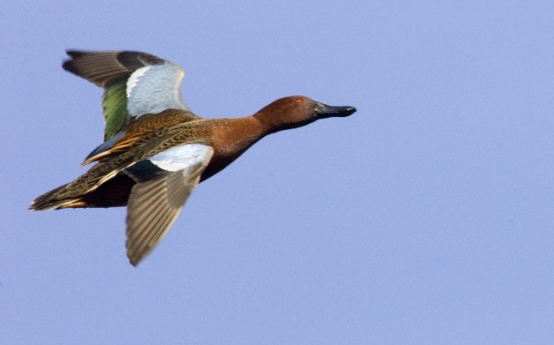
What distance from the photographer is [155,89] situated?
474 inches

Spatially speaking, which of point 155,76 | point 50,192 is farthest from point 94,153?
point 155,76

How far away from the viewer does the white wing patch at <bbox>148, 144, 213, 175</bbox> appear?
989 centimetres

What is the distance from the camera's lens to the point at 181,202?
9.52 metres

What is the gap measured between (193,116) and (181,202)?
7.18 ft

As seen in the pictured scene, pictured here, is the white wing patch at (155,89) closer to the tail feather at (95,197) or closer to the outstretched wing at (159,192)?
the tail feather at (95,197)

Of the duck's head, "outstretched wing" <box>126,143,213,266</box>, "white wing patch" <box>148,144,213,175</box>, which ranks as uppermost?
the duck's head

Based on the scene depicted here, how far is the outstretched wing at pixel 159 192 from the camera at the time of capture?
29.5 ft

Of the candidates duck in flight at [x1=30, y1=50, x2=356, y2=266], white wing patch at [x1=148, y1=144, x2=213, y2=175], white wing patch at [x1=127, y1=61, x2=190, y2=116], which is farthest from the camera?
white wing patch at [x1=127, y1=61, x2=190, y2=116]

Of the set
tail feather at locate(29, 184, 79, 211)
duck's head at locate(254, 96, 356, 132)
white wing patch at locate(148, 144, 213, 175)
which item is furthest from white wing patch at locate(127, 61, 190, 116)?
white wing patch at locate(148, 144, 213, 175)

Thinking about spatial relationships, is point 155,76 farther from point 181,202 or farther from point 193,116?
point 181,202

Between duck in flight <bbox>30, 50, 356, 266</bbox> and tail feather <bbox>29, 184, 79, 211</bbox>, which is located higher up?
duck in flight <bbox>30, 50, 356, 266</bbox>

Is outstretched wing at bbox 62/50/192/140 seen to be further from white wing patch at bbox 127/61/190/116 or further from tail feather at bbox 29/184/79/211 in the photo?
tail feather at bbox 29/184/79/211

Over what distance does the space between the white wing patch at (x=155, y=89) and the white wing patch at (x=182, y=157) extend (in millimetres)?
1565

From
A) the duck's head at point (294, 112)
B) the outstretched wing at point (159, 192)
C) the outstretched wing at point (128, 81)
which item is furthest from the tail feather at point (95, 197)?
the duck's head at point (294, 112)
